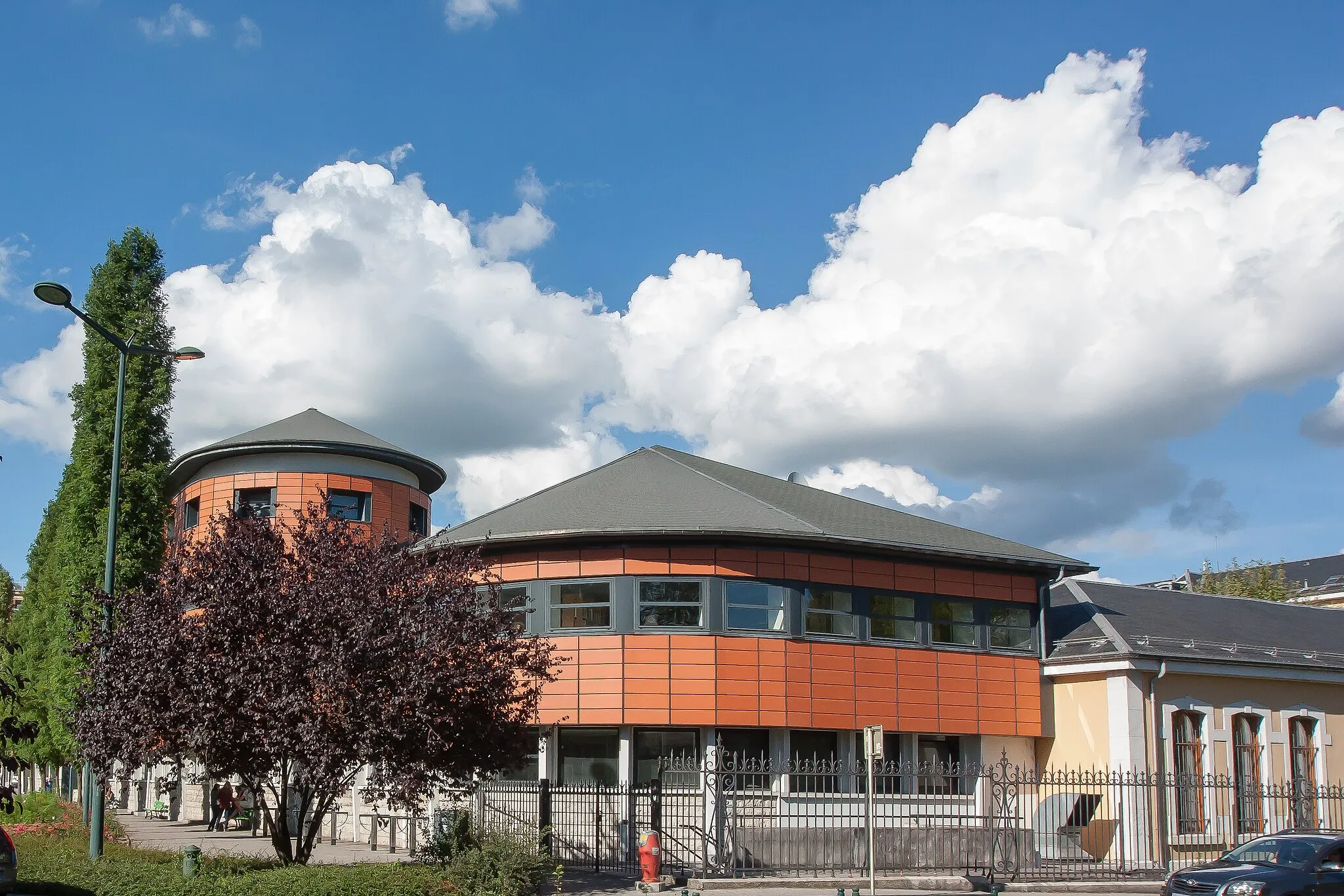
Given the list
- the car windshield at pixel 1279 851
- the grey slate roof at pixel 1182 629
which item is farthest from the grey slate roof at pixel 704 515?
the car windshield at pixel 1279 851

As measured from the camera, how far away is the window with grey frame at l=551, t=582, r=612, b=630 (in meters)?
25.6

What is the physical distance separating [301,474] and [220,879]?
70.4ft

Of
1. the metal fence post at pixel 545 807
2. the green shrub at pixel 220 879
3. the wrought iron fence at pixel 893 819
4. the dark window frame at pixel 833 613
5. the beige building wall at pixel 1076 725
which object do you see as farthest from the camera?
the beige building wall at pixel 1076 725

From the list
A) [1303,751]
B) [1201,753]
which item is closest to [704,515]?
[1201,753]

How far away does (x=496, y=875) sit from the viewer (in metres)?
17.9

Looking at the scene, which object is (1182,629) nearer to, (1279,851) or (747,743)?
(747,743)

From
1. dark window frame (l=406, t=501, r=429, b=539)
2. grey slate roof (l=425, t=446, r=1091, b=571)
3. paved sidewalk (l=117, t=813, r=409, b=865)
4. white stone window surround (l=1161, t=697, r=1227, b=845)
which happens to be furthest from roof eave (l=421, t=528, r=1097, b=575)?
dark window frame (l=406, t=501, r=429, b=539)

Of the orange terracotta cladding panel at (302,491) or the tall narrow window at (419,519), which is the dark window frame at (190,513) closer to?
the orange terracotta cladding panel at (302,491)

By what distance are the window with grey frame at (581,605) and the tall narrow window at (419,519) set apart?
44.3 feet

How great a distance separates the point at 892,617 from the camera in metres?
27.3

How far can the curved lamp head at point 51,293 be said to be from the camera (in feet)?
56.0

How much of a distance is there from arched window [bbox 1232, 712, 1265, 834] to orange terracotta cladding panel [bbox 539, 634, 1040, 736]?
772cm

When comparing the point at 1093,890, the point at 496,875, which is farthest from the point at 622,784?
the point at 1093,890

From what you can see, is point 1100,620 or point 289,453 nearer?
point 1100,620
